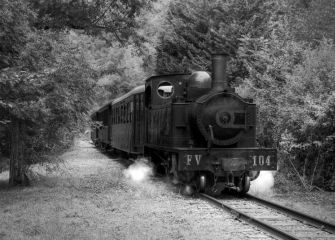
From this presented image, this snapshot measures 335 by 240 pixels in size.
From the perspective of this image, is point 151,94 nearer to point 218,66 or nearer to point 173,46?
point 218,66

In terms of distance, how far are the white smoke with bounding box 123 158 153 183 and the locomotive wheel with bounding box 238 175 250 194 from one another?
362 cm

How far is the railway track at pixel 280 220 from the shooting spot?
701cm

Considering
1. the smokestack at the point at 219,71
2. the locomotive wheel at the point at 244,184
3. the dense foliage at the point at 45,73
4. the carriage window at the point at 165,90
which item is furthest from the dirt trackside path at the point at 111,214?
the smokestack at the point at 219,71

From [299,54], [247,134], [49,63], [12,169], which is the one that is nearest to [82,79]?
[49,63]

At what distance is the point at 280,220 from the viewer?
8102 millimetres

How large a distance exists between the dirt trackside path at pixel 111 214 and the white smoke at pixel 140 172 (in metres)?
1.61

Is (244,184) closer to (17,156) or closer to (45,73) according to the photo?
(45,73)

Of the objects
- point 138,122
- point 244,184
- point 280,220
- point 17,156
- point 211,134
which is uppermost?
point 138,122

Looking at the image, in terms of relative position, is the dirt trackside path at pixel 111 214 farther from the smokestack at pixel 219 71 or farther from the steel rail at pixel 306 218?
the smokestack at pixel 219 71

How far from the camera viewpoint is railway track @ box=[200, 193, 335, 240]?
7013 millimetres

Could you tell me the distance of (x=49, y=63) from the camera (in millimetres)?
10922

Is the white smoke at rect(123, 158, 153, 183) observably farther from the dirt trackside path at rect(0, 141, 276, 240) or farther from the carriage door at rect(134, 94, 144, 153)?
the dirt trackside path at rect(0, 141, 276, 240)

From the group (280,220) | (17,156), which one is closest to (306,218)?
(280,220)

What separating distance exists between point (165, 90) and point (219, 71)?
218 centimetres
